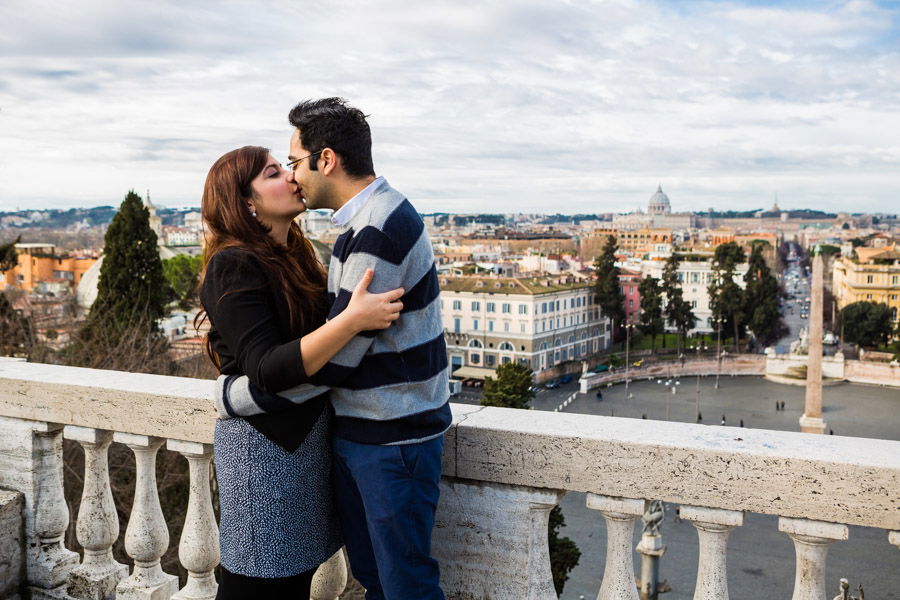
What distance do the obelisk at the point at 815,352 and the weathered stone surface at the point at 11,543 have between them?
22.8 meters

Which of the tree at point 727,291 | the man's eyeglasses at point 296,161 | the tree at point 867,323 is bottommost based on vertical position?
the tree at point 867,323

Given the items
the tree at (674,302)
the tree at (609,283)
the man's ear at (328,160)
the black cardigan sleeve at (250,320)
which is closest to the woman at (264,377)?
the black cardigan sleeve at (250,320)

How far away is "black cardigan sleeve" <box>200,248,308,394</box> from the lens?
5.22 ft

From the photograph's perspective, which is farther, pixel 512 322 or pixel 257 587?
pixel 512 322

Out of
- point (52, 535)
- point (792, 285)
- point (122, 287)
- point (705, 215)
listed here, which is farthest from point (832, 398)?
point (705, 215)

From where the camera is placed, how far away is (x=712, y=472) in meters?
1.73

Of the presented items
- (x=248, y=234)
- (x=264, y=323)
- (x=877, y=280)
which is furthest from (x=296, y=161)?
(x=877, y=280)

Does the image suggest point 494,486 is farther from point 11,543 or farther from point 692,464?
point 11,543

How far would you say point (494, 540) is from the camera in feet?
6.38

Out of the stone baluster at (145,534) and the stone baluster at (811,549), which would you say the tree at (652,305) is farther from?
the stone baluster at (811,549)

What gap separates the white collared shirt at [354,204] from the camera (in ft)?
5.40

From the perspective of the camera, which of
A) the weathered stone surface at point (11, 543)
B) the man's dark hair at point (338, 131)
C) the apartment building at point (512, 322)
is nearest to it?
the man's dark hair at point (338, 131)

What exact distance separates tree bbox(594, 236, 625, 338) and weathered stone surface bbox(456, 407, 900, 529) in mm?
45345

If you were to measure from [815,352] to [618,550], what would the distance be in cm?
2493
